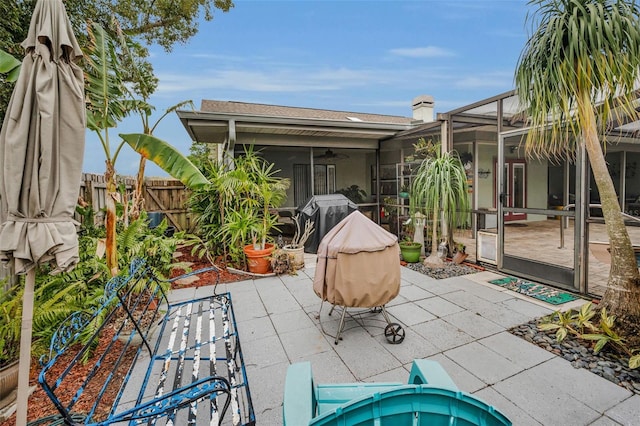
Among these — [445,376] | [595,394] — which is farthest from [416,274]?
[445,376]

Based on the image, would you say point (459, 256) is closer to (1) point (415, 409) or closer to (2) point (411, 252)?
(2) point (411, 252)

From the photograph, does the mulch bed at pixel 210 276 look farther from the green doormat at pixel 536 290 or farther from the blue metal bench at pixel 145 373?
the green doormat at pixel 536 290

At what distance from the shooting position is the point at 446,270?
571 cm

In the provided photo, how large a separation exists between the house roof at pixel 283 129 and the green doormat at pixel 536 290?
189 inches

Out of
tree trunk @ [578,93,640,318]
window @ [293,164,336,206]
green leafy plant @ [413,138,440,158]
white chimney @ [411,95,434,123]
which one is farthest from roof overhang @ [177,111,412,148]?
tree trunk @ [578,93,640,318]

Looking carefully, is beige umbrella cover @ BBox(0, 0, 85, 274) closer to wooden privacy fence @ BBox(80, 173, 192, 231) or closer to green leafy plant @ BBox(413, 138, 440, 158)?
green leafy plant @ BBox(413, 138, 440, 158)

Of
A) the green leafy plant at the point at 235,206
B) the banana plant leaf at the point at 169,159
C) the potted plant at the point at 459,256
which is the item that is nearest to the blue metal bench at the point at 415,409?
the banana plant leaf at the point at 169,159

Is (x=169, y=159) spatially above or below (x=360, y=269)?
above

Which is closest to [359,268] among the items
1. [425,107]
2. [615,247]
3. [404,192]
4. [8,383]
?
[615,247]

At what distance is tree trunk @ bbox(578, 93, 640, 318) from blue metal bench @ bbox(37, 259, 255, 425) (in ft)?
12.6

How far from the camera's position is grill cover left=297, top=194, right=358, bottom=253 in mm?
7328

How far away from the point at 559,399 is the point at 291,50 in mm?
13707

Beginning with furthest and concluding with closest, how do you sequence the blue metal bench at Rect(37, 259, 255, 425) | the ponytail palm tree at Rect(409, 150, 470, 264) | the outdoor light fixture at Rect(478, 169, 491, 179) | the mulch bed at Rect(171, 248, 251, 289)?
1. the outdoor light fixture at Rect(478, 169, 491, 179)
2. the ponytail palm tree at Rect(409, 150, 470, 264)
3. the mulch bed at Rect(171, 248, 251, 289)
4. the blue metal bench at Rect(37, 259, 255, 425)

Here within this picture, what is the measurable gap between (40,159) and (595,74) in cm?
490
